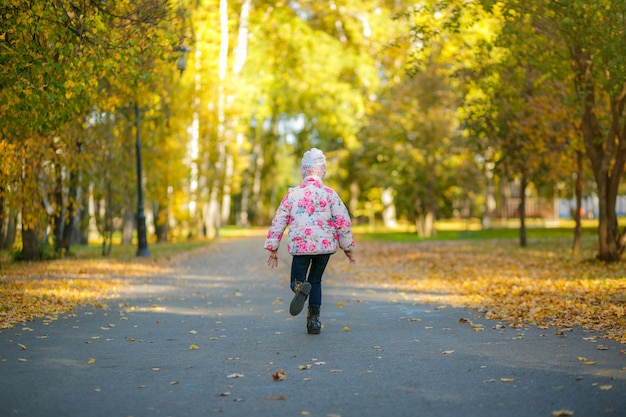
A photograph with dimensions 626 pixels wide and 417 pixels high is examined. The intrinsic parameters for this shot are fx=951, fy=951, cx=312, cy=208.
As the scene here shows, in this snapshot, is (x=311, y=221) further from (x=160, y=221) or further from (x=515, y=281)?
(x=160, y=221)

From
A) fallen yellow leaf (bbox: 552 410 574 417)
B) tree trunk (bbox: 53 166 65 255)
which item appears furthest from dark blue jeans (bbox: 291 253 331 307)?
tree trunk (bbox: 53 166 65 255)

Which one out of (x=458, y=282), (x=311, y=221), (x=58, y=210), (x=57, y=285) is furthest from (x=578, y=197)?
(x=311, y=221)

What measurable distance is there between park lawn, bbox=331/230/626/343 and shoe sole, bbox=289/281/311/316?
2.66m

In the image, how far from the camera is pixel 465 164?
4247 cm

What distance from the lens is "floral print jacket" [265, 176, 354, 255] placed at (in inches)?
392

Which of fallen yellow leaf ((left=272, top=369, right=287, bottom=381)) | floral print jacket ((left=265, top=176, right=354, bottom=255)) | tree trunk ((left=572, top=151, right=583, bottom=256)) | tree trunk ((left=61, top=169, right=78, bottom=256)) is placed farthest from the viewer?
tree trunk ((left=61, top=169, right=78, bottom=256))

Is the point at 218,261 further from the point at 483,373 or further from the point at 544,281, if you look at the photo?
the point at 483,373

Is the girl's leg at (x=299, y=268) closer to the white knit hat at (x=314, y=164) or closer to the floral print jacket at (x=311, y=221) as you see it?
the floral print jacket at (x=311, y=221)

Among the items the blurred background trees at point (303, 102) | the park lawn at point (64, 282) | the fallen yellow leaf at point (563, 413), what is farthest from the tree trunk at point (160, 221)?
the fallen yellow leaf at point (563, 413)

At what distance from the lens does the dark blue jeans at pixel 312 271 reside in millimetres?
10039

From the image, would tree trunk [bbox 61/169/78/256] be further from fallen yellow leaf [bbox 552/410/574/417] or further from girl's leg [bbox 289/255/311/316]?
fallen yellow leaf [bbox 552/410/574/417]

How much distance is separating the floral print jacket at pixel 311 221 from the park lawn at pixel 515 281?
7.96 ft

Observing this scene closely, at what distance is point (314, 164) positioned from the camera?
10164mm

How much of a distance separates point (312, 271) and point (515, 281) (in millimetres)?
7926
